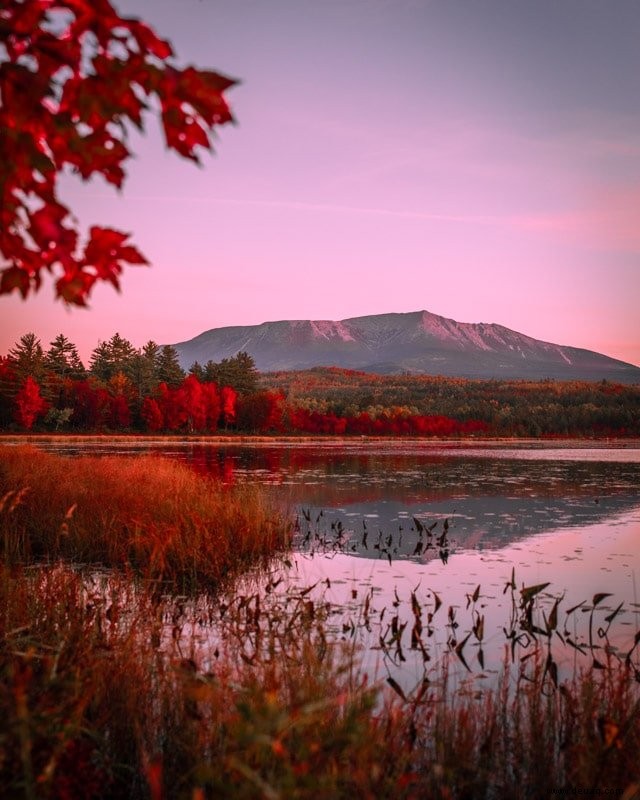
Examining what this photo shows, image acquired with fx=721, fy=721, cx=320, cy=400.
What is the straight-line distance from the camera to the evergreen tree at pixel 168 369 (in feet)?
382

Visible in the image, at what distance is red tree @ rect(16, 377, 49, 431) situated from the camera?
87.6 metres

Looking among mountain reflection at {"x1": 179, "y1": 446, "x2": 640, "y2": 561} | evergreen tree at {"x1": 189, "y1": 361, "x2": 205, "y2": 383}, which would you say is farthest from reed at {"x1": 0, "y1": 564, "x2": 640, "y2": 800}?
evergreen tree at {"x1": 189, "y1": 361, "x2": 205, "y2": 383}

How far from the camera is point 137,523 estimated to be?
11.4 m

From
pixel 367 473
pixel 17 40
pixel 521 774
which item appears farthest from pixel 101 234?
pixel 367 473

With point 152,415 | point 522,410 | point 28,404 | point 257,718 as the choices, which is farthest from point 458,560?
point 522,410

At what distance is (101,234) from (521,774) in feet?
14.3

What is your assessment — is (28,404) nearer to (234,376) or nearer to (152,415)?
(152,415)

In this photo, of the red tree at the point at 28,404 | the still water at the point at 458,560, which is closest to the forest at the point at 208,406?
the red tree at the point at 28,404

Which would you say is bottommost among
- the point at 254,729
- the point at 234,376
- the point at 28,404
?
the point at 254,729

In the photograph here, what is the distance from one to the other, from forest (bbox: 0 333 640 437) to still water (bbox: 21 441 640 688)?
71.0 meters

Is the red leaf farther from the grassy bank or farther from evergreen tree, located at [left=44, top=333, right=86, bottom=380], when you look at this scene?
evergreen tree, located at [left=44, top=333, right=86, bottom=380]

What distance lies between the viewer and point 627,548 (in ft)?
50.9

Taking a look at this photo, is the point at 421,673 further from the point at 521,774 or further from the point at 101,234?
the point at 101,234

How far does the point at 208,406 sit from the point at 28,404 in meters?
25.3
